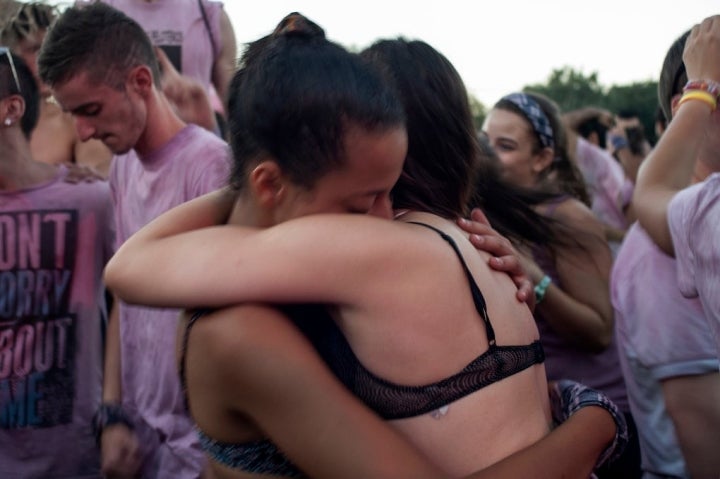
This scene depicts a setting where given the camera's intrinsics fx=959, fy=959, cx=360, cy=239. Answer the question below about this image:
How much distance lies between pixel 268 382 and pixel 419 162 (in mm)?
695

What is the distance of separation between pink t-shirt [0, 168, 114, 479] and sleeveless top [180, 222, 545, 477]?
1.77 metres

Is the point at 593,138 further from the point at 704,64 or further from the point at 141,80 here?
the point at 704,64

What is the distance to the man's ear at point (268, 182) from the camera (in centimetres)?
175

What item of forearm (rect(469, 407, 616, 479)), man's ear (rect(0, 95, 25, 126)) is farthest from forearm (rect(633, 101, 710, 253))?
man's ear (rect(0, 95, 25, 126))

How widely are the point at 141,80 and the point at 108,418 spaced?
4.38 feet

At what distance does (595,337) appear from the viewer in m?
3.81

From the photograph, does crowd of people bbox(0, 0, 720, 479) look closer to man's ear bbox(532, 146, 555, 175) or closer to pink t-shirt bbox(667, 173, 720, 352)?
pink t-shirt bbox(667, 173, 720, 352)

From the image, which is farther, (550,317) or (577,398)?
(550,317)

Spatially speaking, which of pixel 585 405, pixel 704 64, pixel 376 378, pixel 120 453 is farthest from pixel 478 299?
pixel 120 453

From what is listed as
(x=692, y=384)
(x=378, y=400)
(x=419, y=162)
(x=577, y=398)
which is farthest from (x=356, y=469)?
(x=692, y=384)

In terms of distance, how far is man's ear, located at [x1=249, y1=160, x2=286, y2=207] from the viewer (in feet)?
5.74

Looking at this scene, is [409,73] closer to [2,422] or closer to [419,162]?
[419,162]

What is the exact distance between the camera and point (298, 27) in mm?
1835

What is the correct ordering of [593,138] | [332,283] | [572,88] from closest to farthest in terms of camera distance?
[332,283], [593,138], [572,88]
